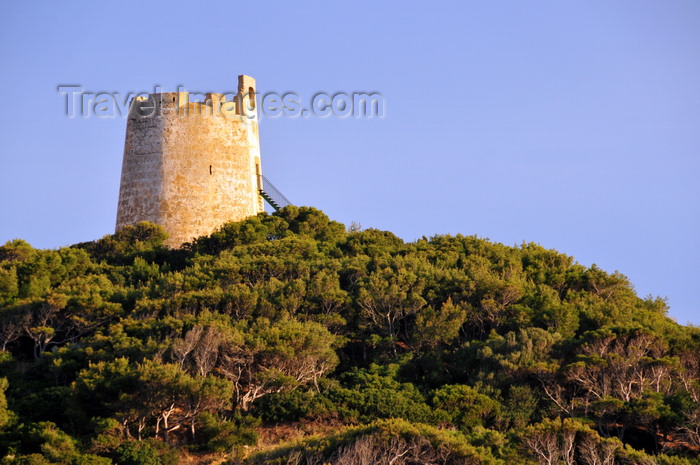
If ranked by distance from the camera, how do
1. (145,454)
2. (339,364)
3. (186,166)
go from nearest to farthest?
(145,454), (339,364), (186,166)

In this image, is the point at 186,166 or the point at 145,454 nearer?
the point at 145,454

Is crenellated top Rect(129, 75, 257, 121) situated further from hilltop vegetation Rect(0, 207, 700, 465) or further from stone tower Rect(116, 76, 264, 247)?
hilltop vegetation Rect(0, 207, 700, 465)

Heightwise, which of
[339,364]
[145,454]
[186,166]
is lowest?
[145,454]

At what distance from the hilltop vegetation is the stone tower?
3.49 metres

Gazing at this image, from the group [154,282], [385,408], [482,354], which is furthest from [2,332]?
[482,354]

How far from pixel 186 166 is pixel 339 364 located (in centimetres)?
1282

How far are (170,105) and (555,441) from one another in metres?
23.3

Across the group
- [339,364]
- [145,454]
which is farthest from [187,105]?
[145,454]

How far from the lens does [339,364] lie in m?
31.4

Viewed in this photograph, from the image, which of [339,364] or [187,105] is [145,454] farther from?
[187,105]

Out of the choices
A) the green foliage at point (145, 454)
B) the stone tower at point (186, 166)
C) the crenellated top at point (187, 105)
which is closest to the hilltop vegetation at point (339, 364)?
the green foliage at point (145, 454)

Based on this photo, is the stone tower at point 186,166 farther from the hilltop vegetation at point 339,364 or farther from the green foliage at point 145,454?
the green foliage at point 145,454

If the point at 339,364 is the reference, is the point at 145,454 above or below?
below

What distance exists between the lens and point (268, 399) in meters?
28.1
